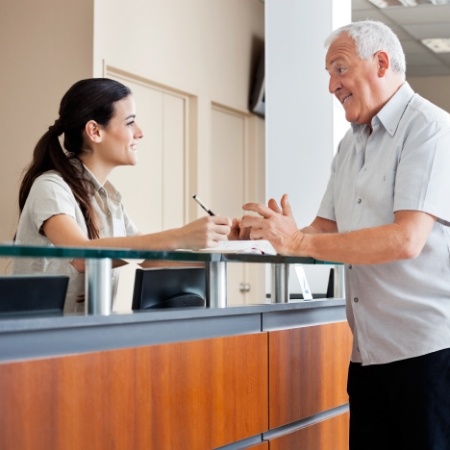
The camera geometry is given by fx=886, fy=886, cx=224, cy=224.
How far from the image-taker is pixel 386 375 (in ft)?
8.07

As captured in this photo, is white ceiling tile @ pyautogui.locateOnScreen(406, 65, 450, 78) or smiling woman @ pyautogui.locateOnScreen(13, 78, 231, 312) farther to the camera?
white ceiling tile @ pyautogui.locateOnScreen(406, 65, 450, 78)

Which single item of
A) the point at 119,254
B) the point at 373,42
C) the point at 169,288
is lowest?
the point at 169,288

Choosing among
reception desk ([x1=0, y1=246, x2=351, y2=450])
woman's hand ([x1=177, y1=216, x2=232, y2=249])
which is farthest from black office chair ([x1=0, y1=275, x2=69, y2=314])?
woman's hand ([x1=177, y1=216, x2=232, y2=249])

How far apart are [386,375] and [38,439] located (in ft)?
3.49

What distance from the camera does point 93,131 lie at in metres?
3.17

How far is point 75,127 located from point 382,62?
1160 millimetres

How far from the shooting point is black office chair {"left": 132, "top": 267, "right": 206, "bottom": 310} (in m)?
2.27

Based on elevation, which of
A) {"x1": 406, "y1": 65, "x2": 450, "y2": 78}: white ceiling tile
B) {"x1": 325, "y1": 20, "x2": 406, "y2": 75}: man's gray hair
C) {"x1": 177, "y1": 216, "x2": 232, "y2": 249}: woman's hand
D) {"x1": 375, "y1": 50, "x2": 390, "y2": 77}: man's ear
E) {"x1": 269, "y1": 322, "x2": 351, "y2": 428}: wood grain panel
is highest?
{"x1": 406, "y1": 65, "x2": 450, "y2": 78}: white ceiling tile

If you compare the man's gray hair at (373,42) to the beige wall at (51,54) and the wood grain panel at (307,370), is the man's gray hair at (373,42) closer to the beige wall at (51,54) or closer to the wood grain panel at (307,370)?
the wood grain panel at (307,370)

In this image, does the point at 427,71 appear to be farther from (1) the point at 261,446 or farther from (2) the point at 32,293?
(2) the point at 32,293

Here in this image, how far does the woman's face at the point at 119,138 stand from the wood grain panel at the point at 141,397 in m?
0.99

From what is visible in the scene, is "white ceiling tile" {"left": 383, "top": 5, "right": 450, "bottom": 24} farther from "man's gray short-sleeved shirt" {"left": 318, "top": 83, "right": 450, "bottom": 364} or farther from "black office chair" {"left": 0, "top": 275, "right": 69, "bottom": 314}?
"black office chair" {"left": 0, "top": 275, "right": 69, "bottom": 314}

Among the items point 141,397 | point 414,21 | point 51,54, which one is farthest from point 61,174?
point 414,21

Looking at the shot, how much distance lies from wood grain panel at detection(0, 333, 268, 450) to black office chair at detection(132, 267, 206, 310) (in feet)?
0.46
